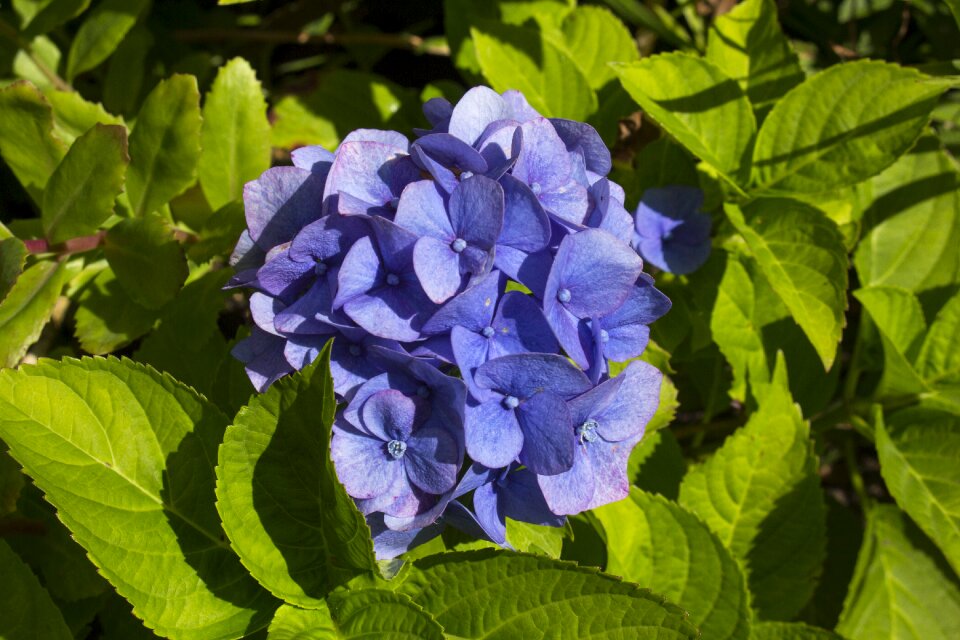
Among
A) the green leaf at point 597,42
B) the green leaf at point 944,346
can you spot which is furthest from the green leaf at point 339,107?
the green leaf at point 944,346

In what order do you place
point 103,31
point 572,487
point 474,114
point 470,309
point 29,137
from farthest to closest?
point 103,31 → point 29,137 → point 474,114 → point 572,487 → point 470,309

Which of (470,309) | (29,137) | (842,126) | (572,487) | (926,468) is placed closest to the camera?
(470,309)

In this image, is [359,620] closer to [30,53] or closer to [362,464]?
[362,464]

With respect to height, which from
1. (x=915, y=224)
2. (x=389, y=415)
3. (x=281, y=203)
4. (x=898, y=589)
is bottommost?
(x=898, y=589)

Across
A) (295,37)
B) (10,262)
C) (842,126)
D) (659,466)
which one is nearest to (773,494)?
(659,466)

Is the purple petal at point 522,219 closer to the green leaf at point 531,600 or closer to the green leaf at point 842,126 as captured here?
the green leaf at point 531,600

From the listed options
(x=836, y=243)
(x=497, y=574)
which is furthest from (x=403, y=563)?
(x=836, y=243)

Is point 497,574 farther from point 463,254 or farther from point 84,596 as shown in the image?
point 84,596
